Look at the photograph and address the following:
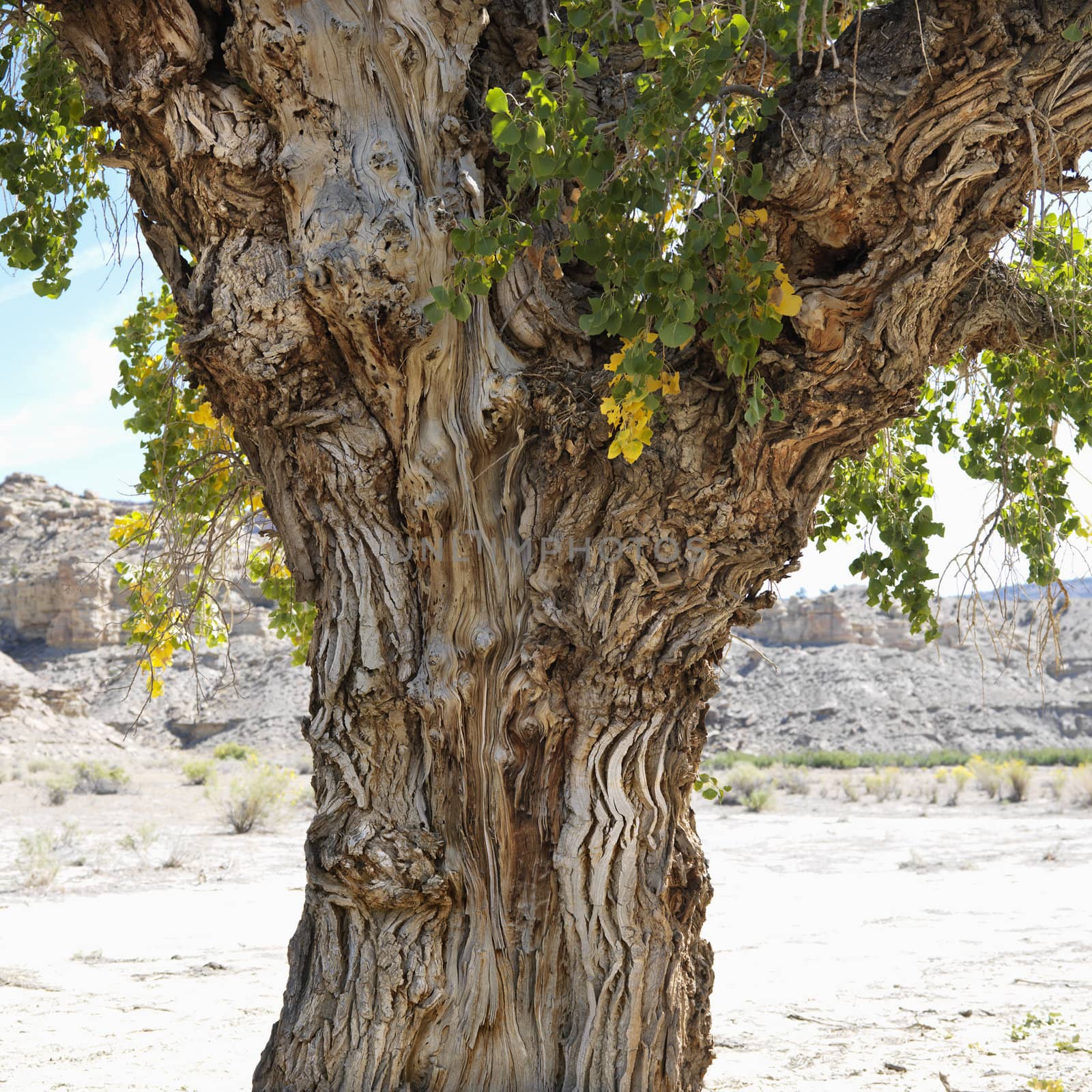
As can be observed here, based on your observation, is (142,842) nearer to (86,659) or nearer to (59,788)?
(59,788)

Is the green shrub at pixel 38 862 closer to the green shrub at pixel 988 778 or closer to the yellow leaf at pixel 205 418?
the yellow leaf at pixel 205 418

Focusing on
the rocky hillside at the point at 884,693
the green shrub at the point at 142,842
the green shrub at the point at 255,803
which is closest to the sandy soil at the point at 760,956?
the green shrub at the point at 142,842

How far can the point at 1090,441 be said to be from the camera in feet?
10.2

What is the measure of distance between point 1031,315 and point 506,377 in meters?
1.59

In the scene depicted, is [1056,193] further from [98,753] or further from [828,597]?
[828,597]

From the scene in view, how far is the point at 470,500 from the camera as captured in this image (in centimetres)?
284

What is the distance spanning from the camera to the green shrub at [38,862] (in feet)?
30.3

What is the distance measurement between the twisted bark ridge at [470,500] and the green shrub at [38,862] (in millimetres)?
7693

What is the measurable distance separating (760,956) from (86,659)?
30031 millimetres

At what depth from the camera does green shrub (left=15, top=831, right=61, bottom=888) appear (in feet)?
30.3

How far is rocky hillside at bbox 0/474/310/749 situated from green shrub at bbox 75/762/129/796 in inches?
291

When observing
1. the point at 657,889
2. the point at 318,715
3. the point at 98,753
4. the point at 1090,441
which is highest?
the point at 1090,441

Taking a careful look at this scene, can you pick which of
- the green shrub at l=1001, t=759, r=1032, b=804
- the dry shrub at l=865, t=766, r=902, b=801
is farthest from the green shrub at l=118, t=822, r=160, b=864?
the green shrub at l=1001, t=759, r=1032, b=804

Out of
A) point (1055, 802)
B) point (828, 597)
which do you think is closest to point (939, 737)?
point (828, 597)
